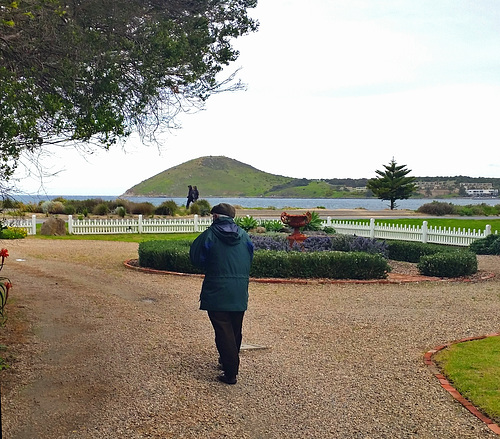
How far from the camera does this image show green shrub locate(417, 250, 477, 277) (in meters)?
13.2

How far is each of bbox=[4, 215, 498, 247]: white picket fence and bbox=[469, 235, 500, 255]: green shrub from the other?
1.27 m

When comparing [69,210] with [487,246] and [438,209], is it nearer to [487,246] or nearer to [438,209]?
[487,246]

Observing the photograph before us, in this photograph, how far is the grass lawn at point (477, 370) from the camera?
5312mm

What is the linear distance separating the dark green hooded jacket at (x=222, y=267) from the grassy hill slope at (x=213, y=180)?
483 ft

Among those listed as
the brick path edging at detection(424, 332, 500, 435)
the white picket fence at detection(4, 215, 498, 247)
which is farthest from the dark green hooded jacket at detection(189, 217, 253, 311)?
the white picket fence at detection(4, 215, 498, 247)

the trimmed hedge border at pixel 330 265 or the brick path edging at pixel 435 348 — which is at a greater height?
the trimmed hedge border at pixel 330 265

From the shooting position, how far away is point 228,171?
570 feet

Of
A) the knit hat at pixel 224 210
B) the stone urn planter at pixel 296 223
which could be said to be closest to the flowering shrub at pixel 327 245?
the stone urn planter at pixel 296 223

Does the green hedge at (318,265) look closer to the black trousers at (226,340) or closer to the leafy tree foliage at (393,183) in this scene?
the black trousers at (226,340)

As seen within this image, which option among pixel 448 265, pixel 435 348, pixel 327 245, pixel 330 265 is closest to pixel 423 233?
pixel 327 245

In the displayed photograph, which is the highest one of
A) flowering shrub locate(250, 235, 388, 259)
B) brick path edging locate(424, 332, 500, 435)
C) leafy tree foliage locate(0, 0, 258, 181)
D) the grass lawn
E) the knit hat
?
leafy tree foliage locate(0, 0, 258, 181)

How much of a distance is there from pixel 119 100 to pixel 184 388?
12.5 feet

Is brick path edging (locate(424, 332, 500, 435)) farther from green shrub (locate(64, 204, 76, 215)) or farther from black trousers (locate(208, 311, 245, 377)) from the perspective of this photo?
green shrub (locate(64, 204, 76, 215))

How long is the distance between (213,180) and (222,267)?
16091cm
